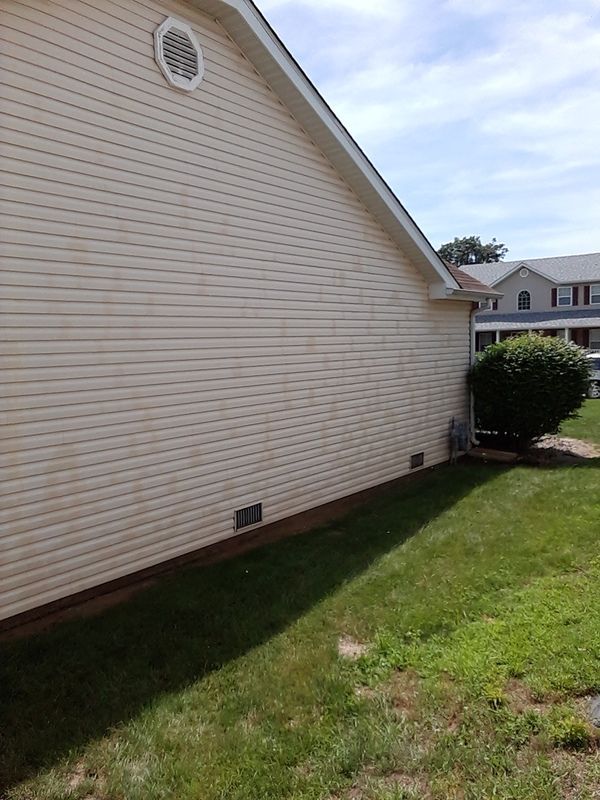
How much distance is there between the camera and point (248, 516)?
6301 mm

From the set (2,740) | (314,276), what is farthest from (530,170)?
(2,740)

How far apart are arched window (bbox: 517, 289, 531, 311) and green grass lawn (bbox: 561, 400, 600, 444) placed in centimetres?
1576

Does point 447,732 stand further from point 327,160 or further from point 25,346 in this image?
point 327,160

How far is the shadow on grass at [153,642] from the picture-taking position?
304 cm

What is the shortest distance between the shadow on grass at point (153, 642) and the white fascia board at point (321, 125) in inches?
180

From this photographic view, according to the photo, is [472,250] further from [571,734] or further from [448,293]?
[571,734]

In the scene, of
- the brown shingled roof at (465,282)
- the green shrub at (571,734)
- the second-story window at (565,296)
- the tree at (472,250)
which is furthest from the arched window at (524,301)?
the tree at (472,250)

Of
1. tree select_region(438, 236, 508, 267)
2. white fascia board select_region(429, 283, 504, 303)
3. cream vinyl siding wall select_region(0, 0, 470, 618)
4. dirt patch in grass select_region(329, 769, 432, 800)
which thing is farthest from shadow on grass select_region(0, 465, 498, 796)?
tree select_region(438, 236, 508, 267)

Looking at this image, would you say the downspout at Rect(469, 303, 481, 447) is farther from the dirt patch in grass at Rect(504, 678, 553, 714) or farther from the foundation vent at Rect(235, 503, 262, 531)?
the dirt patch in grass at Rect(504, 678, 553, 714)

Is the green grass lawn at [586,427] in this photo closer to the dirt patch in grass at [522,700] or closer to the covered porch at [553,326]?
the dirt patch in grass at [522,700]

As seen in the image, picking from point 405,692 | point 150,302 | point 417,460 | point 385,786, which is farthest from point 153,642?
point 417,460

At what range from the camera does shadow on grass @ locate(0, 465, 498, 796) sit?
3037mm

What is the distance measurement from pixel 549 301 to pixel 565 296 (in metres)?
0.83

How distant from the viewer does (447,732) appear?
114 inches
